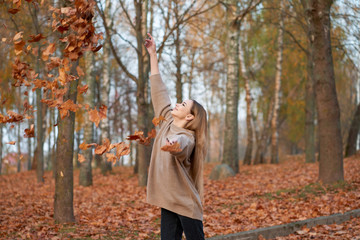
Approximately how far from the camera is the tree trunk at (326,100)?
9008 mm

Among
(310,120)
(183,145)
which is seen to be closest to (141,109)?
(183,145)

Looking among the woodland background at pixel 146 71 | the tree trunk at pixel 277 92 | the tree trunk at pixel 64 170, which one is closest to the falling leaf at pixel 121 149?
the woodland background at pixel 146 71

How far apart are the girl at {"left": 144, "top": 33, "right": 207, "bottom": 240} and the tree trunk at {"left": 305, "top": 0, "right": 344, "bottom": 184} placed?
6.64 m

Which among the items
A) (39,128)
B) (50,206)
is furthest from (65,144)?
(39,128)

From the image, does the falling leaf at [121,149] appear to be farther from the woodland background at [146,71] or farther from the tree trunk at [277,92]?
the tree trunk at [277,92]

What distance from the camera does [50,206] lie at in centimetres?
860

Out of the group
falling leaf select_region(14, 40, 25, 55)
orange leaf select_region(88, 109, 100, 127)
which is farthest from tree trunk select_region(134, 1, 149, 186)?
orange leaf select_region(88, 109, 100, 127)

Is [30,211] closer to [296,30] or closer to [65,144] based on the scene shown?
[65,144]

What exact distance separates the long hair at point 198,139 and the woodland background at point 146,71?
42 cm

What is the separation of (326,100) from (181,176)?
6.95 meters

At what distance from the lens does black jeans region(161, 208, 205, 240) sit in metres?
3.13

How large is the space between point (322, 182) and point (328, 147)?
859 millimetres

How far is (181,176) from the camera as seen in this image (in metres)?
3.16

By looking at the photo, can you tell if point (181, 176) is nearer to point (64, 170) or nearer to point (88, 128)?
point (64, 170)
